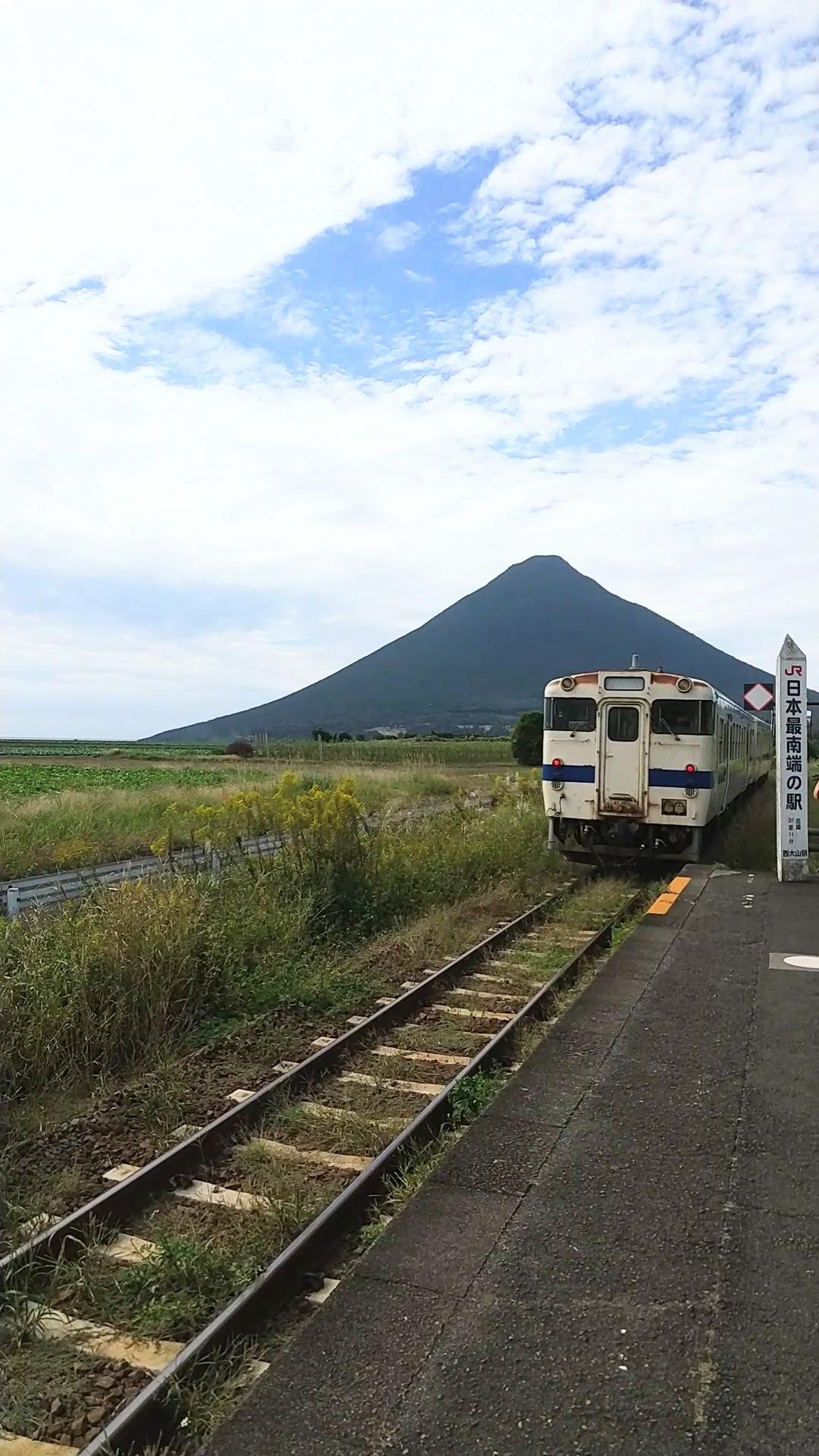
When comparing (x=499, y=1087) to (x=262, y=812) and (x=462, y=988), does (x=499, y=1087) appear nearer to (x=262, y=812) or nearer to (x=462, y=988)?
(x=462, y=988)

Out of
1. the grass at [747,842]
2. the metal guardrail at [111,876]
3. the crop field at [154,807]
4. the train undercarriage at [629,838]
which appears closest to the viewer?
the metal guardrail at [111,876]

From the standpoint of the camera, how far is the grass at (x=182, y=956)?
20.0 ft

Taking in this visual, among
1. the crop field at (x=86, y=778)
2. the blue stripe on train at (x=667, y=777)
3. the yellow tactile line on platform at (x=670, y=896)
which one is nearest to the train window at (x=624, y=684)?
the blue stripe on train at (x=667, y=777)

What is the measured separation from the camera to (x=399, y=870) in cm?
1139

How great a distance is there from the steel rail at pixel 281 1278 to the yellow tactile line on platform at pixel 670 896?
4597 mm

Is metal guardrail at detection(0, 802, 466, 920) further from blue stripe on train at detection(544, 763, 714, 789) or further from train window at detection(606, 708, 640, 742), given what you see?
train window at detection(606, 708, 640, 742)

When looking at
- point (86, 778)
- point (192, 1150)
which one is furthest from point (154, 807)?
point (86, 778)

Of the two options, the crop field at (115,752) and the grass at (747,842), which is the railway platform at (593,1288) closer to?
the grass at (747,842)

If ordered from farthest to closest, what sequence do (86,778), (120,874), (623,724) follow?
(86,778) < (623,724) < (120,874)

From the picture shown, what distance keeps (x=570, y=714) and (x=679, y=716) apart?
1.40 metres

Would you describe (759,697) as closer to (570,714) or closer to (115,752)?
(570,714)

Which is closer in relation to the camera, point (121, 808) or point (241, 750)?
point (121, 808)

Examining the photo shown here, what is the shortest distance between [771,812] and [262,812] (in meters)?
13.0

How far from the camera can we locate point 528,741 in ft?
169
